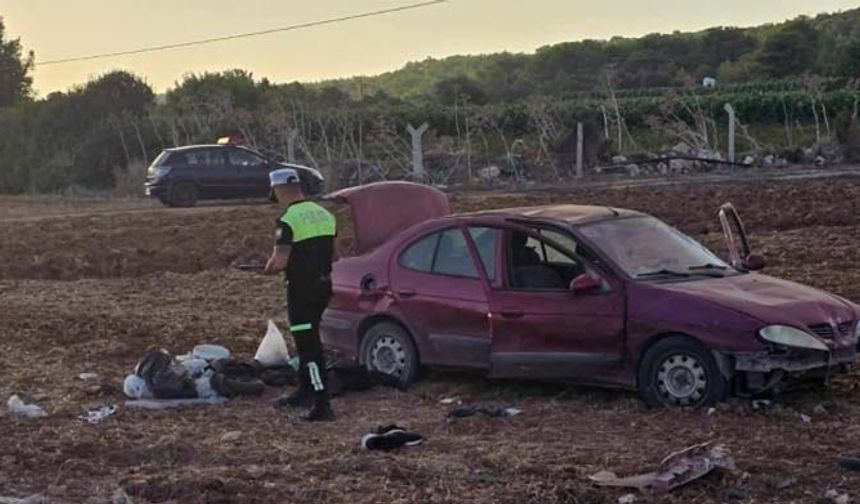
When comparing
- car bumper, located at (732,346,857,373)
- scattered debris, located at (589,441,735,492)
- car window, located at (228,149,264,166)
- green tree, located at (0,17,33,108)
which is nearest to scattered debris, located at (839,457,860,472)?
scattered debris, located at (589,441,735,492)

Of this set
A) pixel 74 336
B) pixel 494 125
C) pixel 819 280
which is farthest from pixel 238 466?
pixel 494 125

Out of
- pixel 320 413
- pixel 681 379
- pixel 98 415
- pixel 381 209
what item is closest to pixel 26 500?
pixel 98 415

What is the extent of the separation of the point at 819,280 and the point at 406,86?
10229 centimetres

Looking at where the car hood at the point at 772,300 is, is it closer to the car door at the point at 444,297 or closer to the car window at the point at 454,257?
the car door at the point at 444,297

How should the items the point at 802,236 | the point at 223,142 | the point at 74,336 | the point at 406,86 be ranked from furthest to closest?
1. the point at 406,86
2. the point at 223,142
3. the point at 802,236
4. the point at 74,336

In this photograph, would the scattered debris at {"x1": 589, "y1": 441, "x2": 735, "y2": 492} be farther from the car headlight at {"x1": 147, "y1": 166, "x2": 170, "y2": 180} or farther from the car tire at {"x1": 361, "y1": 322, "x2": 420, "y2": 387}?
the car headlight at {"x1": 147, "y1": 166, "x2": 170, "y2": 180}

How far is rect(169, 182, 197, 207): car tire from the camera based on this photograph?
34312 mm

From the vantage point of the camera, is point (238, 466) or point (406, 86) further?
point (406, 86)

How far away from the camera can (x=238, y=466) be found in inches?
331

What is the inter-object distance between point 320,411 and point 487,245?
1885 millimetres

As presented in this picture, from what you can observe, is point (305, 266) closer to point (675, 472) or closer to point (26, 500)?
point (26, 500)

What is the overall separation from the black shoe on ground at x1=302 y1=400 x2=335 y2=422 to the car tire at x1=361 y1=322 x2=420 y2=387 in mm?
1200

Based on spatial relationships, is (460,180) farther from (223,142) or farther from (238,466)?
(238,466)

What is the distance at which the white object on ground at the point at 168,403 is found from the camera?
419 inches
